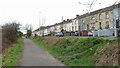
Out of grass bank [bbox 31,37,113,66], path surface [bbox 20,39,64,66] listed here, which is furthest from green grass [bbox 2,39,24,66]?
grass bank [bbox 31,37,113,66]

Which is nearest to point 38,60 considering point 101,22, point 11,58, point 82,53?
point 11,58

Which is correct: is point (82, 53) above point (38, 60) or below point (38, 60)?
above

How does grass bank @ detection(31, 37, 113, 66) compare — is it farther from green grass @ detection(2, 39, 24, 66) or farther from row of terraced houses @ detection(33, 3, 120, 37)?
green grass @ detection(2, 39, 24, 66)

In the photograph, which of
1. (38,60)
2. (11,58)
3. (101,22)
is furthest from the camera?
(101,22)

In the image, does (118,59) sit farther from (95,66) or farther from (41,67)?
(41,67)

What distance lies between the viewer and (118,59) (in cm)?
609

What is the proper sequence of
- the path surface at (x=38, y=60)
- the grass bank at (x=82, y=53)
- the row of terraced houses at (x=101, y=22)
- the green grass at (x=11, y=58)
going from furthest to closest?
1. the row of terraced houses at (x=101, y=22)
2. the green grass at (x=11, y=58)
3. the path surface at (x=38, y=60)
4. the grass bank at (x=82, y=53)

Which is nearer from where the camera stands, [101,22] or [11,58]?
[11,58]

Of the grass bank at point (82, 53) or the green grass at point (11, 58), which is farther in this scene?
the green grass at point (11, 58)

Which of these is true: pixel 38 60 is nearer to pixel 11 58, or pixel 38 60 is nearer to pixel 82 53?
pixel 11 58

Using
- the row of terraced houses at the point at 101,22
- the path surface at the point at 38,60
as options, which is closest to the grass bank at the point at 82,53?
the path surface at the point at 38,60

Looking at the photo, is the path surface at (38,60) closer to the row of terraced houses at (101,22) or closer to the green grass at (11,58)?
the green grass at (11,58)

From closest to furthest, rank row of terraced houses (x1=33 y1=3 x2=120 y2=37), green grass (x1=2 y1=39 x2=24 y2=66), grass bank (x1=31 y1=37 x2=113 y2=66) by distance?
grass bank (x1=31 y1=37 x2=113 y2=66) → green grass (x1=2 y1=39 x2=24 y2=66) → row of terraced houses (x1=33 y1=3 x2=120 y2=37)

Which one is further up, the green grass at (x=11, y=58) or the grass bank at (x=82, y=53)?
the grass bank at (x=82, y=53)
